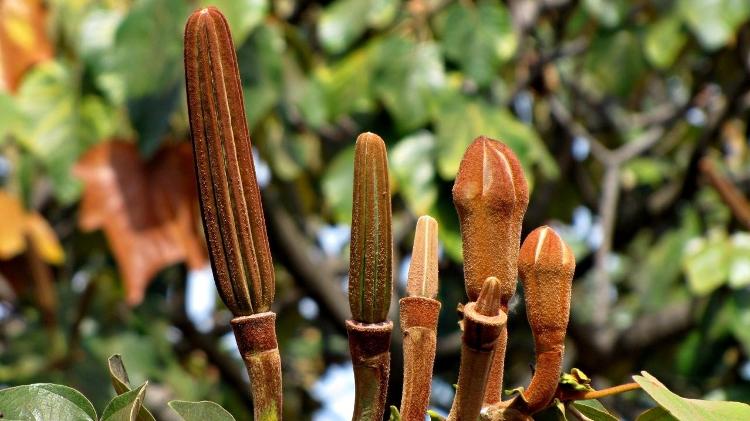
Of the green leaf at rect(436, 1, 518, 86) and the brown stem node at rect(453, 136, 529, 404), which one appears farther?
the green leaf at rect(436, 1, 518, 86)

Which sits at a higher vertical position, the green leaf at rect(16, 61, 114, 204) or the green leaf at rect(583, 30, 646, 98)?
the green leaf at rect(16, 61, 114, 204)

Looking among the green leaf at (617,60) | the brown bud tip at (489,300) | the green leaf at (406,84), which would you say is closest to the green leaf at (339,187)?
the green leaf at (406,84)

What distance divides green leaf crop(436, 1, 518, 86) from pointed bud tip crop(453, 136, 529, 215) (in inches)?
74.1

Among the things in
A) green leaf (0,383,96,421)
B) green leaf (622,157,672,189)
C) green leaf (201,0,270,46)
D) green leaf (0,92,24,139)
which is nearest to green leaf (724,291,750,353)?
green leaf (622,157,672,189)

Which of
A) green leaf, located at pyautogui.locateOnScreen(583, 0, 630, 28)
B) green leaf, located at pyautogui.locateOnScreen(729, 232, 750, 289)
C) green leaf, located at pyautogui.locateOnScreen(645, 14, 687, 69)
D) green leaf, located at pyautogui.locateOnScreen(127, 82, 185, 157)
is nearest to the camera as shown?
green leaf, located at pyautogui.locateOnScreen(127, 82, 185, 157)

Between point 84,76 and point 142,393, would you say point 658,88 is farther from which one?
point 142,393

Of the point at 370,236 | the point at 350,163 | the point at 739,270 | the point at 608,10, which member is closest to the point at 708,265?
the point at 739,270

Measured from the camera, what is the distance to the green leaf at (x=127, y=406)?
50 centimetres

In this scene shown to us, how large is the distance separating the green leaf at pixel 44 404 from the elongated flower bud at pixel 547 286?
20 cm

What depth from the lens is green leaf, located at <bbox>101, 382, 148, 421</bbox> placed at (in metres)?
0.50

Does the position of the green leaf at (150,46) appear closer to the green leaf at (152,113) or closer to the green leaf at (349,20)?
the green leaf at (152,113)

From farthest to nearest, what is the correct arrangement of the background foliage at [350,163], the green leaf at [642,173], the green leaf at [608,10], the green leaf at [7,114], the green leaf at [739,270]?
the green leaf at [642,173], the green leaf at [608,10], the green leaf at [739,270], the background foliage at [350,163], the green leaf at [7,114]

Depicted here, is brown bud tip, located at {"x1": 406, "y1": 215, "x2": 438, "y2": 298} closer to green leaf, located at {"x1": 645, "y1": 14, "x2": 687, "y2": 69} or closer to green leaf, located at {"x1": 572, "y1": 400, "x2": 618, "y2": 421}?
green leaf, located at {"x1": 572, "y1": 400, "x2": 618, "y2": 421}

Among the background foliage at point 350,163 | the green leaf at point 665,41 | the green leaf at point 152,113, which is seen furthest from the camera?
the green leaf at point 665,41
